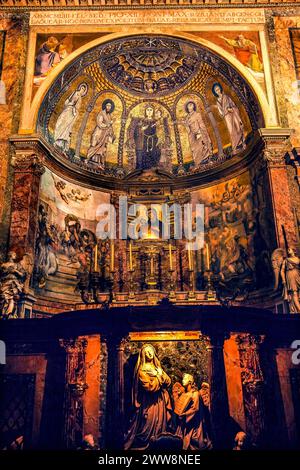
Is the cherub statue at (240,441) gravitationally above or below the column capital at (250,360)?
below

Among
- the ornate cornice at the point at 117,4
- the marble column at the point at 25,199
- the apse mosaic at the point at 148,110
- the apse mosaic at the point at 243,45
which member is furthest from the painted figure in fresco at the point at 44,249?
the apse mosaic at the point at 243,45

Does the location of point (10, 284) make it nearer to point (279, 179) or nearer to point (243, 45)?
point (279, 179)

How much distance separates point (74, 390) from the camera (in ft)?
30.0

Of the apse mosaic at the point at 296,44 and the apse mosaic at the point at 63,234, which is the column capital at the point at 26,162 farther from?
the apse mosaic at the point at 296,44

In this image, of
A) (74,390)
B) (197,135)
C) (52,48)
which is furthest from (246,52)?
(74,390)

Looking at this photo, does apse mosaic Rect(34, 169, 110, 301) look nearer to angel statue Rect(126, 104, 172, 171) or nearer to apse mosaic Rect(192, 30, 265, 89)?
angel statue Rect(126, 104, 172, 171)

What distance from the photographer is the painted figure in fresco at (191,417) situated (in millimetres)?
8586

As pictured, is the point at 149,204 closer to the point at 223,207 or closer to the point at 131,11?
the point at 223,207

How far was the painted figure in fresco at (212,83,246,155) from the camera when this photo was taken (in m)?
15.0

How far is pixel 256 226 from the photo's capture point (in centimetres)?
1375

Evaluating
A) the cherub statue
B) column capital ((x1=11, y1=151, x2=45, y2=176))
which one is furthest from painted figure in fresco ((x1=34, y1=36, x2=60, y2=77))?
the cherub statue

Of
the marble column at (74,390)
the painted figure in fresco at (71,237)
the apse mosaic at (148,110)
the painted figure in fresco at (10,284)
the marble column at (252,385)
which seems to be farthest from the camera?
the apse mosaic at (148,110)

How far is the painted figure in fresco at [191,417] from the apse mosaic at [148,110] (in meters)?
8.64

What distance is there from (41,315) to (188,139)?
894 cm
